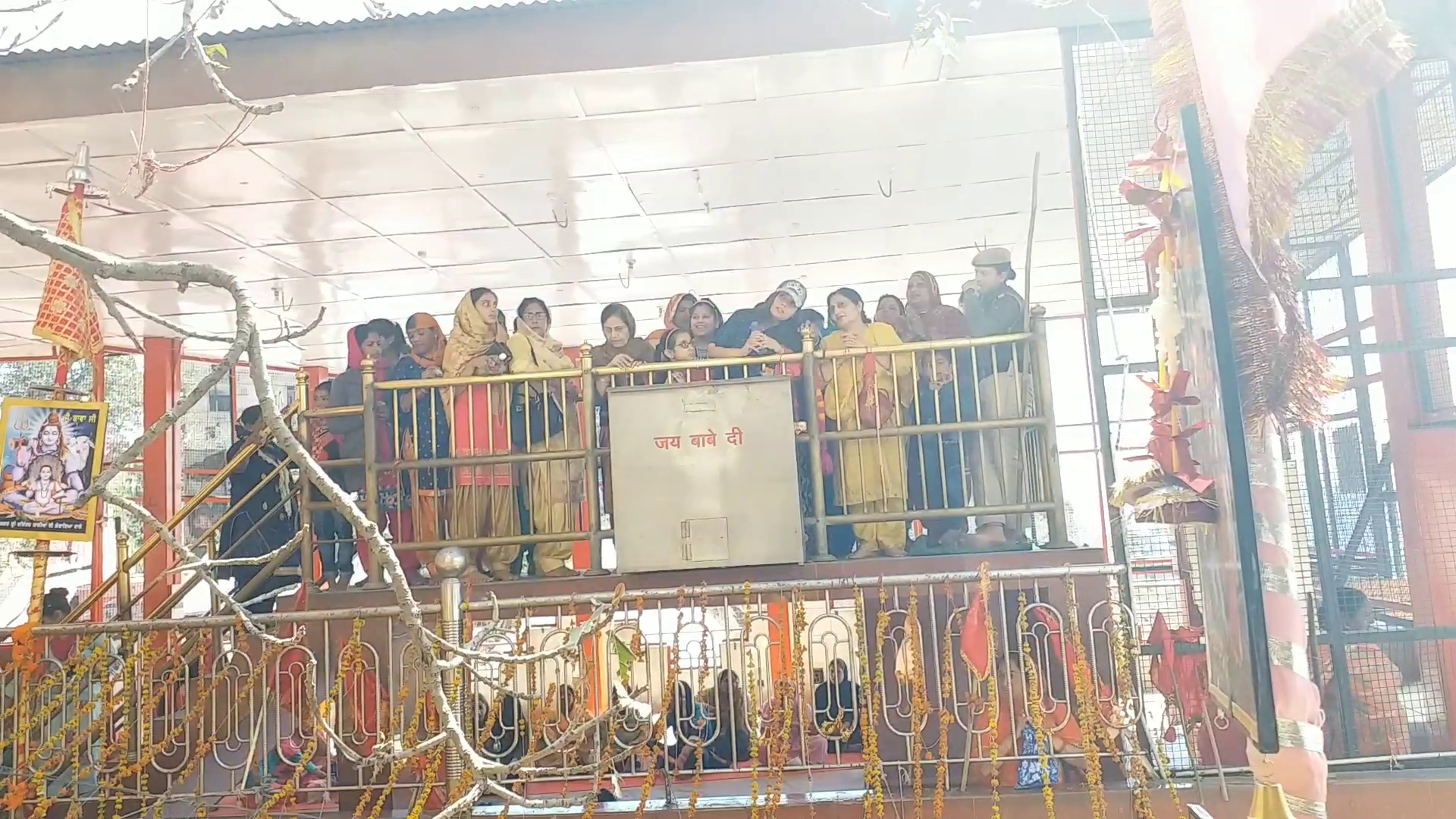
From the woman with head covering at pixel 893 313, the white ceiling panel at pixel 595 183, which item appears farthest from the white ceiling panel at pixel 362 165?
the woman with head covering at pixel 893 313

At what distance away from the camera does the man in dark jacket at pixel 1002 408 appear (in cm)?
511

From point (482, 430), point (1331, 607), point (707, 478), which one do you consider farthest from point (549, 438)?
point (1331, 607)

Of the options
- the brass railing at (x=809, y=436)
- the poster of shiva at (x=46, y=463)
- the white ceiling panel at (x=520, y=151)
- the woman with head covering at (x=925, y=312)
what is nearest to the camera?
the poster of shiva at (x=46, y=463)

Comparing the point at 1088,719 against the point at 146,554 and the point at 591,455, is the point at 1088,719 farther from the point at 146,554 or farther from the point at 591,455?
the point at 146,554

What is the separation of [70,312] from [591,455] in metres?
2.65

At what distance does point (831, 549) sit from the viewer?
5.48 metres

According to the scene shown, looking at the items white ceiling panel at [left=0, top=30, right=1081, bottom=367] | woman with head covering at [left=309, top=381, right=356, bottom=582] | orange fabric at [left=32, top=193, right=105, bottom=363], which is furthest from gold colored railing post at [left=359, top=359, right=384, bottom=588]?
white ceiling panel at [left=0, top=30, right=1081, bottom=367]

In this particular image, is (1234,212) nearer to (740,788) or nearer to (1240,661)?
(1240,661)

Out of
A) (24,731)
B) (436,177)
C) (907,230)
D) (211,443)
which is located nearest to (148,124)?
(436,177)

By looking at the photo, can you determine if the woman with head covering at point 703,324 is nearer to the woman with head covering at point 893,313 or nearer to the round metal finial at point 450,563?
the woman with head covering at point 893,313

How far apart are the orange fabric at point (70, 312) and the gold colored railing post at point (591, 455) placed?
243 cm

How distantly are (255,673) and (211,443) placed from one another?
378 inches

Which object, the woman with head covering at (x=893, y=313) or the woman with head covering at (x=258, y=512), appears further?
the woman with head covering at (x=258, y=512)

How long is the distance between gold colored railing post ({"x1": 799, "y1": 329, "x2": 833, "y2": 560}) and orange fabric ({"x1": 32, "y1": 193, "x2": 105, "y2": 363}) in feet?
11.8
